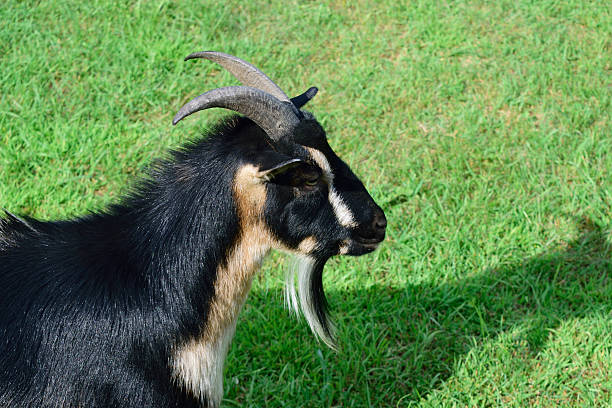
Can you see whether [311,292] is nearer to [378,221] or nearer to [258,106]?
[378,221]

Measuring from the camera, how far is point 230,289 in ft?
10.1

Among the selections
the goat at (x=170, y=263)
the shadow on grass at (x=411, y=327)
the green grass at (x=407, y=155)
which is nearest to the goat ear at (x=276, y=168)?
the goat at (x=170, y=263)

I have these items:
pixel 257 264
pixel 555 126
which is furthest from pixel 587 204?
pixel 257 264

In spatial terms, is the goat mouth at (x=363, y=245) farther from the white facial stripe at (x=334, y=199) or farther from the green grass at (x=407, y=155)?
the green grass at (x=407, y=155)

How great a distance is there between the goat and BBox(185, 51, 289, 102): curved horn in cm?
10

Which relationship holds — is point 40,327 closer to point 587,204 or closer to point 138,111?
point 138,111

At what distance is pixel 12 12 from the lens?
646 centimetres

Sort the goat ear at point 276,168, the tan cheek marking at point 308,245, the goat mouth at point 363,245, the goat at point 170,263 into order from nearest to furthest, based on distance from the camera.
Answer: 1. the goat ear at point 276,168
2. the goat at point 170,263
3. the tan cheek marking at point 308,245
4. the goat mouth at point 363,245

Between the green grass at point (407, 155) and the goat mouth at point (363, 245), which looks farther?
the green grass at point (407, 155)

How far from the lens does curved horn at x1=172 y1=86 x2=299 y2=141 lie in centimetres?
277

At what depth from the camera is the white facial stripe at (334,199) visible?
2.97 meters

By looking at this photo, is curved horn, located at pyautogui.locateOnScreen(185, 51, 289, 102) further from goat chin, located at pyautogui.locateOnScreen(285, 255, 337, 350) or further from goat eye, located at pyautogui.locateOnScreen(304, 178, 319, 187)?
goat chin, located at pyautogui.locateOnScreen(285, 255, 337, 350)

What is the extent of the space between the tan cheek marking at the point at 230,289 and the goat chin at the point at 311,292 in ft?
0.89

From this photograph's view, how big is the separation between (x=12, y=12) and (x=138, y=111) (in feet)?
5.65
